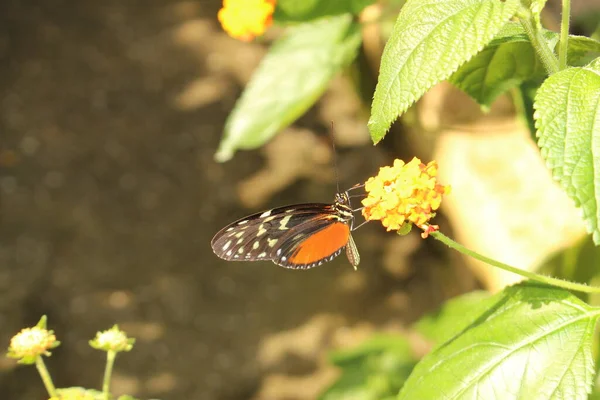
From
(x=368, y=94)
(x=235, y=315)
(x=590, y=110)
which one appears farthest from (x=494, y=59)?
(x=235, y=315)

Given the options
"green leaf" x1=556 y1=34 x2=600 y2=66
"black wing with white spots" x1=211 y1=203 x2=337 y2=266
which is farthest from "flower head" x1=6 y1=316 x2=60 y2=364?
"green leaf" x1=556 y1=34 x2=600 y2=66

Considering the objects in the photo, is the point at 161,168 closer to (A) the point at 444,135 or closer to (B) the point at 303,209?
(A) the point at 444,135

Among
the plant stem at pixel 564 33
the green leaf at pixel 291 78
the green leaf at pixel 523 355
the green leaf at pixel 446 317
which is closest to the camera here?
the plant stem at pixel 564 33

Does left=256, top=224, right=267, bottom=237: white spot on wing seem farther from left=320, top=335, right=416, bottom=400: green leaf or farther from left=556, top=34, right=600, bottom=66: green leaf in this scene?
left=320, top=335, right=416, bottom=400: green leaf

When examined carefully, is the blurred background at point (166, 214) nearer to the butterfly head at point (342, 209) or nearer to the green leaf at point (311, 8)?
the green leaf at point (311, 8)

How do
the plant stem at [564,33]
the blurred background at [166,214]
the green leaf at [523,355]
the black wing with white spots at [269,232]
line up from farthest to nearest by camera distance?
the blurred background at [166,214] < the black wing with white spots at [269,232] < the green leaf at [523,355] < the plant stem at [564,33]

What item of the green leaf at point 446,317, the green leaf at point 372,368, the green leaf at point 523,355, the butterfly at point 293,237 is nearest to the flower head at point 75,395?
the butterfly at point 293,237
